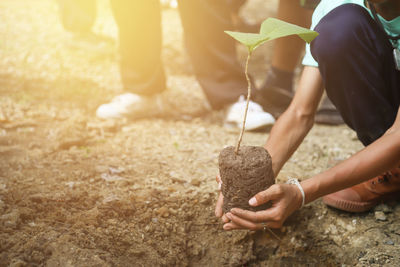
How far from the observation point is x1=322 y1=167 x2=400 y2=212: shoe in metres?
1.41

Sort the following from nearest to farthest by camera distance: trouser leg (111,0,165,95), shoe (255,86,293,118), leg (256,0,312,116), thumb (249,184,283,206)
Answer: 1. thumb (249,184,283,206)
2. trouser leg (111,0,165,95)
3. leg (256,0,312,116)
4. shoe (255,86,293,118)

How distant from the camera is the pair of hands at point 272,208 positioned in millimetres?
1087

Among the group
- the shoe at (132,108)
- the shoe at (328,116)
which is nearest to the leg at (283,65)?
the shoe at (328,116)

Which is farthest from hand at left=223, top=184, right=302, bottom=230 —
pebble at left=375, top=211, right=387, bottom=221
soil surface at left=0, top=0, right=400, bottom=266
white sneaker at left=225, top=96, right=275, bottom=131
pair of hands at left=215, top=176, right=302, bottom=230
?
white sneaker at left=225, top=96, right=275, bottom=131

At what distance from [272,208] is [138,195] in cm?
65

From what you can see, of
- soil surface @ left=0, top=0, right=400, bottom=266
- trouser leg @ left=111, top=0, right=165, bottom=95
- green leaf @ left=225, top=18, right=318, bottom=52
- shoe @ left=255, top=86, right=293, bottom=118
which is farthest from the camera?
shoe @ left=255, top=86, right=293, bottom=118

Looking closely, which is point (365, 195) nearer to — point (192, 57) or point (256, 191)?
point (256, 191)

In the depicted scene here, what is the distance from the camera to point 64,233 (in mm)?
A: 1220

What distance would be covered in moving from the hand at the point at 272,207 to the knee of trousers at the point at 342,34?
543 millimetres

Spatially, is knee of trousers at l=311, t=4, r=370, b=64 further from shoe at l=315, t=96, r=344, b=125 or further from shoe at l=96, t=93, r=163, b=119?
shoe at l=96, t=93, r=163, b=119

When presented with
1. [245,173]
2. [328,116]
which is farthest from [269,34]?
[328,116]

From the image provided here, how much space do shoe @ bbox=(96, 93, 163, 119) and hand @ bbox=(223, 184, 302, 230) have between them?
1.52m

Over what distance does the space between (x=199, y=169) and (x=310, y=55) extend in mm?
800

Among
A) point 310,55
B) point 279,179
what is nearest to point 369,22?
point 310,55
